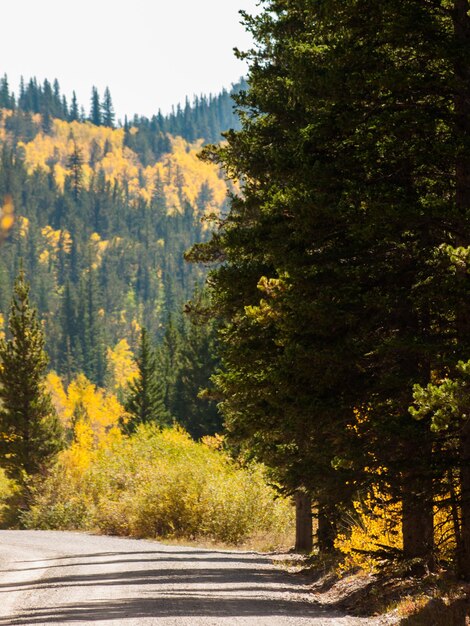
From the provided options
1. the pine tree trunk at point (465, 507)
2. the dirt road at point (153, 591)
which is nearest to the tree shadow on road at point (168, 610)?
the dirt road at point (153, 591)

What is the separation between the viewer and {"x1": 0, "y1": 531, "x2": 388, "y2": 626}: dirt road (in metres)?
12.7

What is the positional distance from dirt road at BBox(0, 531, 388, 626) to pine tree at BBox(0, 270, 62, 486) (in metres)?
31.9

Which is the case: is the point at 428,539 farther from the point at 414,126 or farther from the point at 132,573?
the point at 132,573

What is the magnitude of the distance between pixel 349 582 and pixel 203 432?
6393 cm

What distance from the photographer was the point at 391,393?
44.4 feet

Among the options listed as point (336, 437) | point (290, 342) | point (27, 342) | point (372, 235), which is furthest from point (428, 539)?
point (27, 342)

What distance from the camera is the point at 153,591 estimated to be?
15.9 metres

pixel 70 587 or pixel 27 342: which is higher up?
pixel 27 342

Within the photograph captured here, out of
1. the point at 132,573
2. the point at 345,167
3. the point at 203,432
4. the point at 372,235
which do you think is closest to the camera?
the point at 372,235

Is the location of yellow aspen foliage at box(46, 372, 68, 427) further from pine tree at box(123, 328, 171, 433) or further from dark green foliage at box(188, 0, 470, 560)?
dark green foliage at box(188, 0, 470, 560)

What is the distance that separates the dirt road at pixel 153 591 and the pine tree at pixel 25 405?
3192 cm

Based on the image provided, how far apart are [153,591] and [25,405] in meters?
44.2

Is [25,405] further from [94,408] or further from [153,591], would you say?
[94,408]

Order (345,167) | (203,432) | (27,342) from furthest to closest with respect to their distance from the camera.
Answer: (203,432), (27,342), (345,167)
